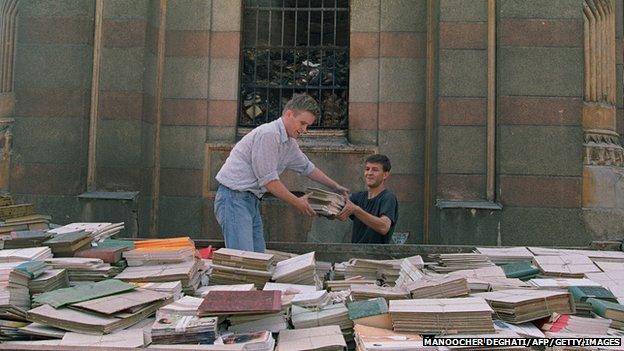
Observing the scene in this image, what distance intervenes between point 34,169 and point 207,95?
296 cm

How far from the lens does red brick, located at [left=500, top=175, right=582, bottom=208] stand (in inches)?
367

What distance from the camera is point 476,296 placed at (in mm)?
→ 4398

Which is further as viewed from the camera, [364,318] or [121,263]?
[121,263]

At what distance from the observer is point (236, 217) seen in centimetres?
632

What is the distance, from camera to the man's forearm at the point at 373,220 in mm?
6660

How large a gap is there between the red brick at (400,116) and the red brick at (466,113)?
32.5 inches

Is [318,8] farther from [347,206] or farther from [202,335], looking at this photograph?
[202,335]

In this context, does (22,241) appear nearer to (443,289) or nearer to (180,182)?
(443,289)

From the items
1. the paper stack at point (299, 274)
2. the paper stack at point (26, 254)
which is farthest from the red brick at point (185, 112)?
the paper stack at point (299, 274)

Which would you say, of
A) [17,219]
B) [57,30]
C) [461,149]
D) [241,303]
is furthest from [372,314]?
[57,30]

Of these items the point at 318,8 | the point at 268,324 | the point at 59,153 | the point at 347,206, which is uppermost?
the point at 318,8

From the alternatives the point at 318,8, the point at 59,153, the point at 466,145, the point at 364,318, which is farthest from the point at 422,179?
the point at 364,318

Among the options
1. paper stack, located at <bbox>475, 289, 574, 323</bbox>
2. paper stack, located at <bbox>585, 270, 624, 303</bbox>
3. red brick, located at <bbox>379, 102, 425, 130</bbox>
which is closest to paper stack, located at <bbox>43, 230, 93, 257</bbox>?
paper stack, located at <bbox>475, 289, 574, 323</bbox>

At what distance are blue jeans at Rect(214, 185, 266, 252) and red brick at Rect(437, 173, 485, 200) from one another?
3.91 m
